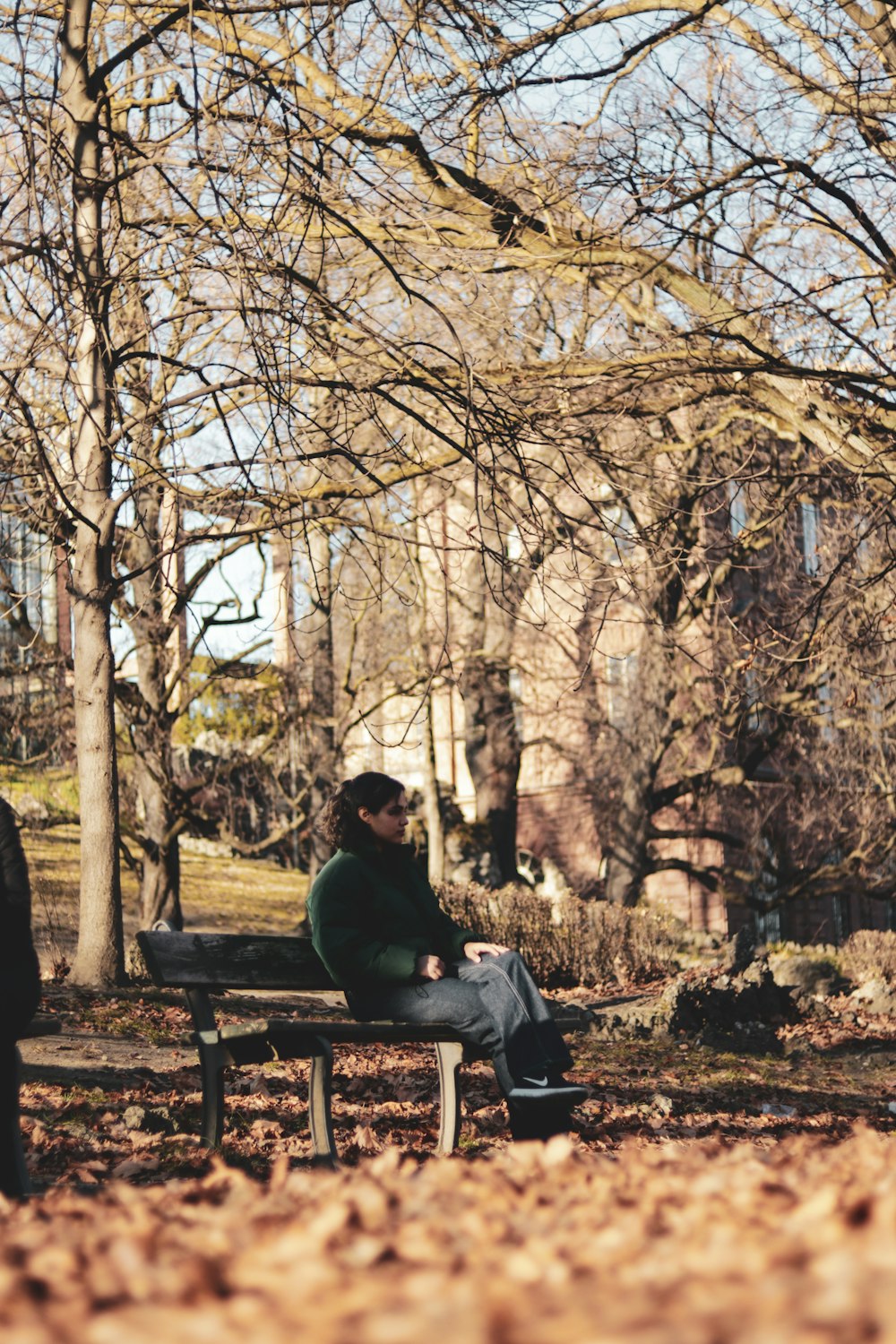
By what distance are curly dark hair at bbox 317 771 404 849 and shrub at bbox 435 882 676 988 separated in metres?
8.35

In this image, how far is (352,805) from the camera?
632 cm

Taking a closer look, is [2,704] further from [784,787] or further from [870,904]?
[870,904]

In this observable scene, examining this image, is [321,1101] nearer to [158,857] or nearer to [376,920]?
[376,920]

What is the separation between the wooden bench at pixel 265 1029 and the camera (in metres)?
5.45

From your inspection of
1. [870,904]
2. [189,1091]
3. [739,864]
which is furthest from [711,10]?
[870,904]

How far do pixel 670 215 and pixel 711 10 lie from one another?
1404 millimetres

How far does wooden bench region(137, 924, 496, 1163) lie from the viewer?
5453 millimetres

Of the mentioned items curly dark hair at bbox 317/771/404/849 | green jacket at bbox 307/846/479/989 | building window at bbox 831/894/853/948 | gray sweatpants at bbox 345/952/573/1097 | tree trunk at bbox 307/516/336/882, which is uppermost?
tree trunk at bbox 307/516/336/882

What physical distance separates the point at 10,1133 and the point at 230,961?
1.53m

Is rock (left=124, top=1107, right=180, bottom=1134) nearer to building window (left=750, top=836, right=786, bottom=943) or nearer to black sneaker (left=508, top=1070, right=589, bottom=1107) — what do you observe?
black sneaker (left=508, top=1070, right=589, bottom=1107)

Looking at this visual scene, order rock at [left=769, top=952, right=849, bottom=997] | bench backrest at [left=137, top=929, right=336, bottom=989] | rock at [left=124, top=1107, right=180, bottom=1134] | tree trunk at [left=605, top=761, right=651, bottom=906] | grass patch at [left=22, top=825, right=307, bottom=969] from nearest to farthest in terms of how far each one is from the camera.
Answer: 1. bench backrest at [left=137, top=929, right=336, bottom=989]
2. rock at [left=124, top=1107, right=180, bottom=1134]
3. rock at [left=769, top=952, right=849, bottom=997]
4. grass patch at [left=22, top=825, right=307, bottom=969]
5. tree trunk at [left=605, top=761, right=651, bottom=906]

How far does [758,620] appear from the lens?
21.3 m

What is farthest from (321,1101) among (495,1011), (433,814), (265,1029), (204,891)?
(204,891)

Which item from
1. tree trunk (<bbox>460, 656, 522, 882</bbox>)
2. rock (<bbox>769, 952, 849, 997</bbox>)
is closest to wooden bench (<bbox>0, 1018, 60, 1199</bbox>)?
rock (<bbox>769, 952, 849, 997</bbox>)
